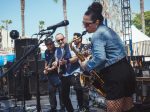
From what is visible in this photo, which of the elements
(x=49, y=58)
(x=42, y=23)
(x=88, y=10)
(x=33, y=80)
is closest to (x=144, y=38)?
(x=33, y=80)

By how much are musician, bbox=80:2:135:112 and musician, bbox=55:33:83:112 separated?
Answer: 376cm

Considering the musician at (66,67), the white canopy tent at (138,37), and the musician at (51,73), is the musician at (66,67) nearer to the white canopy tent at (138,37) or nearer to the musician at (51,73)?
the musician at (51,73)

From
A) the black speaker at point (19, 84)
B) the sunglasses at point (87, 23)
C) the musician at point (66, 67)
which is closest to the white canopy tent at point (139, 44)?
the black speaker at point (19, 84)

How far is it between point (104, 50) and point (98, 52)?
85mm

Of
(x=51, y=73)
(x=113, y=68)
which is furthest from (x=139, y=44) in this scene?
(x=113, y=68)

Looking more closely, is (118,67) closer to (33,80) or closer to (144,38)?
(33,80)

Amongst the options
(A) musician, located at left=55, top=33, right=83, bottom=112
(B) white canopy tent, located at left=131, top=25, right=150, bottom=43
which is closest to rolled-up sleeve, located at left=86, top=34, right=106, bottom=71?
(A) musician, located at left=55, top=33, right=83, bottom=112

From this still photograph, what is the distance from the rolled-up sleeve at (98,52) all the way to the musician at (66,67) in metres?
3.78

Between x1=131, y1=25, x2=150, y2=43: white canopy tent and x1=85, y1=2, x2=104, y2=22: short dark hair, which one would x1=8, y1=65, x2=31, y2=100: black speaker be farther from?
x1=131, y1=25, x2=150, y2=43: white canopy tent

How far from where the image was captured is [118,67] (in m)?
4.02

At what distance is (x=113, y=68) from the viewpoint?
4.02m

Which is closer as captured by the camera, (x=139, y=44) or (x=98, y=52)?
(x=98, y=52)

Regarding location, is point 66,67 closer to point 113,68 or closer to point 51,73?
point 51,73

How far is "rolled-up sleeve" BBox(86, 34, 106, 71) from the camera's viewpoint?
13.0 ft
